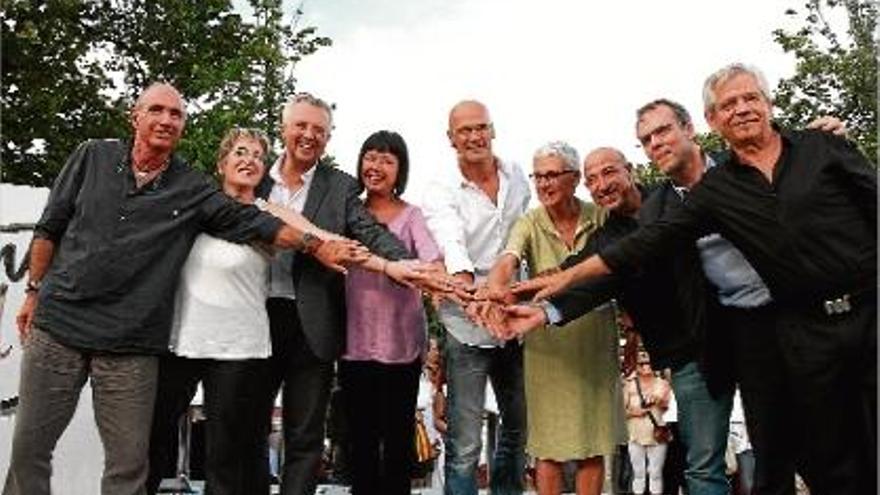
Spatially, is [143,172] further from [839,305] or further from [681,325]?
[839,305]

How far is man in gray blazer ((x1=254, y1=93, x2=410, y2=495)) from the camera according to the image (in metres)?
4.66

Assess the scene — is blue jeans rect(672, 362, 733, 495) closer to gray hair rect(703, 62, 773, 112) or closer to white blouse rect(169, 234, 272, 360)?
gray hair rect(703, 62, 773, 112)

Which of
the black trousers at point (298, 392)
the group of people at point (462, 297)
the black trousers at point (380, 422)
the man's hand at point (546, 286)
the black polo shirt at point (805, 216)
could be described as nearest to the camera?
the black polo shirt at point (805, 216)

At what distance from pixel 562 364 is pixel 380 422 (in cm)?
91

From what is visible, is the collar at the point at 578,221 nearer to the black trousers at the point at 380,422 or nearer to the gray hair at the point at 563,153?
the gray hair at the point at 563,153

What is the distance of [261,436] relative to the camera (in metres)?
4.58

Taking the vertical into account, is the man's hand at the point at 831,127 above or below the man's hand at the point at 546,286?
above

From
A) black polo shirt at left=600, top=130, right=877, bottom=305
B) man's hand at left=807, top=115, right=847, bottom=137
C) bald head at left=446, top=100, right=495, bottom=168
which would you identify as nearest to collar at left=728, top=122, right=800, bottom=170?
black polo shirt at left=600, top=130, right=877, bottom=305

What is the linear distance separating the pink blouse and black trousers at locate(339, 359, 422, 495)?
8 cm

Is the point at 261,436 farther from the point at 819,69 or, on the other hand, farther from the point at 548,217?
the point at 819,69

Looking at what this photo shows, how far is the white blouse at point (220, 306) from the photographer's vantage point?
4.37 m

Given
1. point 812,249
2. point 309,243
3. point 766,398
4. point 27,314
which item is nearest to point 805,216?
point 812,249

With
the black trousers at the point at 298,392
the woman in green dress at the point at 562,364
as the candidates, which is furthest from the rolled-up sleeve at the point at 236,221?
the woman in green dress at the point at 562,364

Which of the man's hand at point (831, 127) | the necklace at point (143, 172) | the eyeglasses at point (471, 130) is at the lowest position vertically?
the necklace at point (143, 172)
